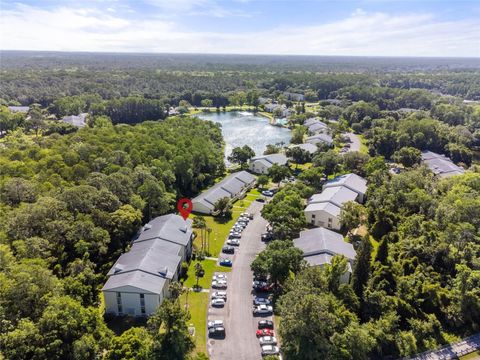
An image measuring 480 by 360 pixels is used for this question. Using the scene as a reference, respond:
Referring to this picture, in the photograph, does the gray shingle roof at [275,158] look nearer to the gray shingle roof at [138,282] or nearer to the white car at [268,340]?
the gray shingle roof at [138,282]

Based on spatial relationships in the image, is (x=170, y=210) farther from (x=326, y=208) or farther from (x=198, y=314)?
(x=326, y=208)

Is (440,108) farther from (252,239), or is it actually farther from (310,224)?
(252,239)

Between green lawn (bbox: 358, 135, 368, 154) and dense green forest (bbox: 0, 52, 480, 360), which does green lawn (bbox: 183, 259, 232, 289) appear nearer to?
dense green forest (bbox: 0, 52, 480, 360)

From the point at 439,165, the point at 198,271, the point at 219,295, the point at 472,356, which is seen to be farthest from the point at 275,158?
the point at 472,356

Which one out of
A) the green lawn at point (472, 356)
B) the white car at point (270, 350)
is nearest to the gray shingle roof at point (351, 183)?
the green lawn at point (472, 356)

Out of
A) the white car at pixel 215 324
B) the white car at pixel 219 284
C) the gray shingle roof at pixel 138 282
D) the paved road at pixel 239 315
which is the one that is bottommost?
the paved road at pixel 239 315
